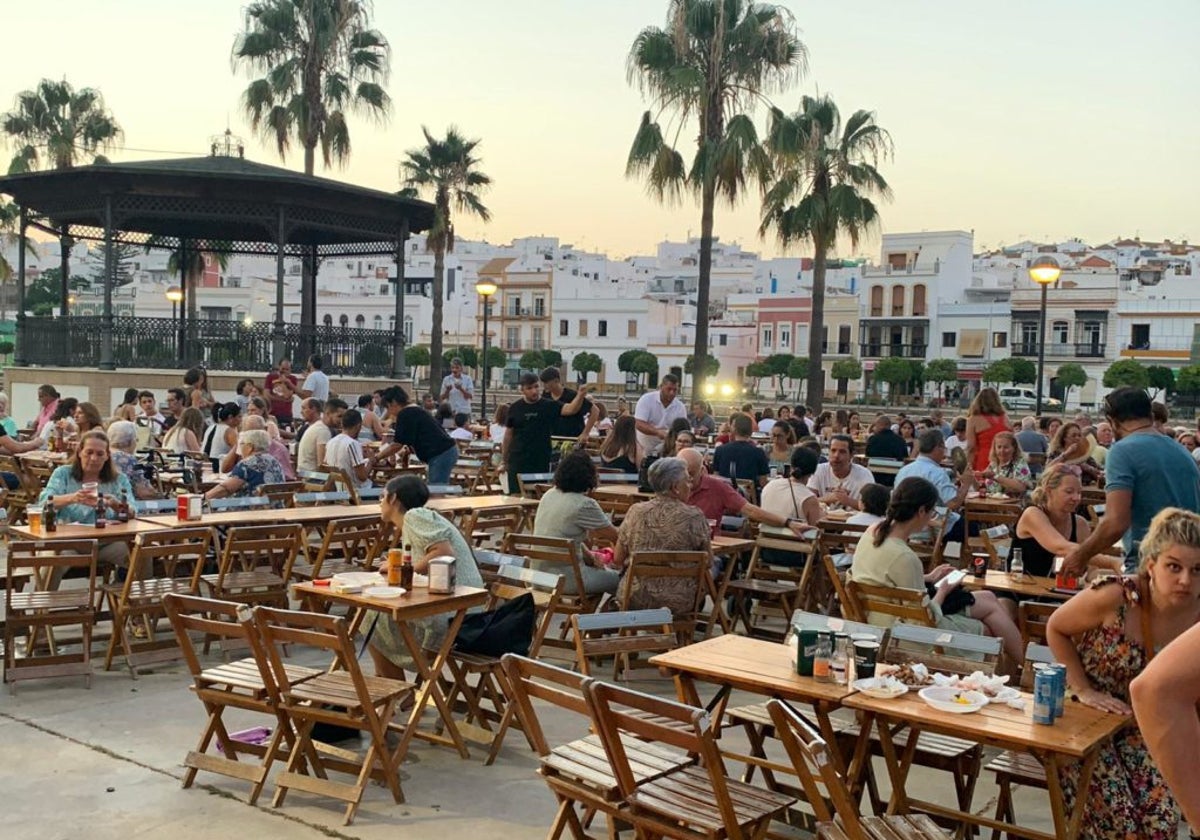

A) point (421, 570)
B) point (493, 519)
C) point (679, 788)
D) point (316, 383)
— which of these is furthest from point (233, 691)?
point (316, 383)

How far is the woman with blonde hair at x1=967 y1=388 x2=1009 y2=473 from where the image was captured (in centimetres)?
1045

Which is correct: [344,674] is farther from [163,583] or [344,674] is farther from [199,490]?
[199,490]

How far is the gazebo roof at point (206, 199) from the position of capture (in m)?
20.6

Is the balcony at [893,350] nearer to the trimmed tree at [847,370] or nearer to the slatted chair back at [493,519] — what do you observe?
the trimmed tree at [847,370]

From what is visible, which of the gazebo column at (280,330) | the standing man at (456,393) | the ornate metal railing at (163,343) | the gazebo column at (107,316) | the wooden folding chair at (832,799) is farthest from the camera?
the ornate metal railing at (163,343)

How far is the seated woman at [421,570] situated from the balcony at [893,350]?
66.9 metres

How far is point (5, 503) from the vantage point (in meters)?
11.3

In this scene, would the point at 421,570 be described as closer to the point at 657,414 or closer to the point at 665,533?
the point at 665,533

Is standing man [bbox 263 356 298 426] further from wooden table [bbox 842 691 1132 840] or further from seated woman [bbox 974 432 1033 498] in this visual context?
wooden table [bbox 842 691 1132 840]

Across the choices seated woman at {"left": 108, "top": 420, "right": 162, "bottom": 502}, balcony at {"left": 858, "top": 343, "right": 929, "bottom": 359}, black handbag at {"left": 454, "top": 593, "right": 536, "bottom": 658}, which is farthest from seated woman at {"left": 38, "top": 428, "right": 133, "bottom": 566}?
balcony at {"left": 858, "top": 343, "right": 929, "bottom": 359}

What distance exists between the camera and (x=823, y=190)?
28.0 m

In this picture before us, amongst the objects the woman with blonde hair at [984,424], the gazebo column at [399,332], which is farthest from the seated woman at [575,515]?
the gazebo column at [399,332]

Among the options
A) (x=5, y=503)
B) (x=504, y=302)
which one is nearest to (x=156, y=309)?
(x=504, y=302)

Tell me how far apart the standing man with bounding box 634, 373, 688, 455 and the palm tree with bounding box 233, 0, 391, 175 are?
20.1 meters
